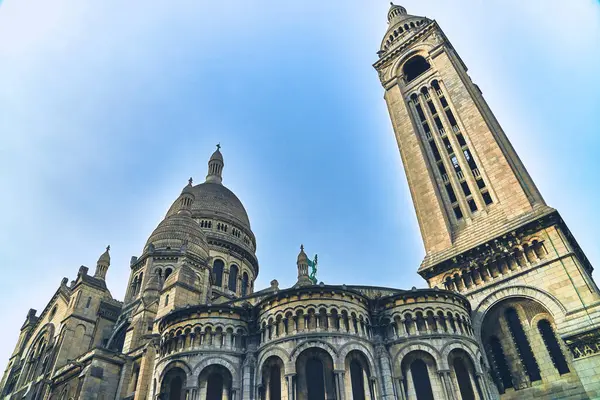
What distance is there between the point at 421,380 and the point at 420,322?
2.97 meters

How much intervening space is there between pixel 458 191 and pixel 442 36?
18959 mm

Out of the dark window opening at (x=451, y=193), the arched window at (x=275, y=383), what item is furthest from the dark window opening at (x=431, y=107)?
the arched window at (x=275, y=383)

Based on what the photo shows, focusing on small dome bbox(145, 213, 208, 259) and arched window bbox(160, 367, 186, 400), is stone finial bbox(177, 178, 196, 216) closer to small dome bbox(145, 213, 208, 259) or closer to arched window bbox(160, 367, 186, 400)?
small dome bbox(145, 213, 208, 259)

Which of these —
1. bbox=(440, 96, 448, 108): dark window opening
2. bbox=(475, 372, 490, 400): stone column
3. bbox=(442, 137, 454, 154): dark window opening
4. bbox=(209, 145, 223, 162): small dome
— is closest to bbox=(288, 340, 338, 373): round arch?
bbox=(475, 372, 490, 400): stone column

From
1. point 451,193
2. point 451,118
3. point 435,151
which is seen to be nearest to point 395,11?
point 451,118

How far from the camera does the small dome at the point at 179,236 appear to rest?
1689 inches

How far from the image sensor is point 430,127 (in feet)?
126

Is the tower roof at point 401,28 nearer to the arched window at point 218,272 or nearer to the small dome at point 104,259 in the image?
the arched window at point 218,272

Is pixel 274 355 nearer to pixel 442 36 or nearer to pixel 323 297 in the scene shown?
pixel 323 297

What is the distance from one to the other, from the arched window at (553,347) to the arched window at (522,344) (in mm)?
986

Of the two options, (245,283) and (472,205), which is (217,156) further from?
(472,205)

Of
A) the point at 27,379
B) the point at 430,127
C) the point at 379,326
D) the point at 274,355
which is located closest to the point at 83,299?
the point at 27,379

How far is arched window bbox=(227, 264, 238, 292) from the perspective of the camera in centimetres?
4898

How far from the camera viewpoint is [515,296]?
85.0 ft
